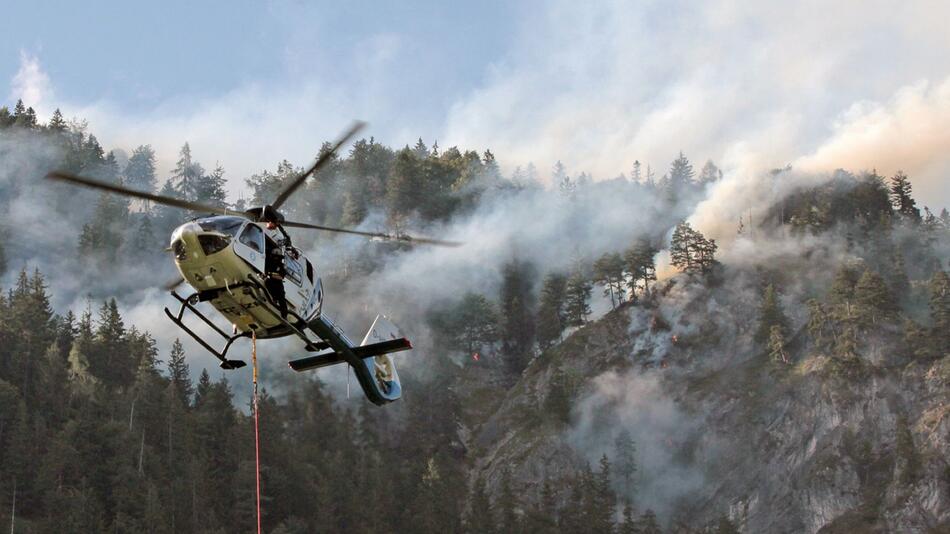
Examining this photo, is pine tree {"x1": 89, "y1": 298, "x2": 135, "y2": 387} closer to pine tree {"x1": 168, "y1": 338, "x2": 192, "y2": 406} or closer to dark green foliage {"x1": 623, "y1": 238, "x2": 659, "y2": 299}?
pine tree {"x1": 168, "y1": 338, "x2": 192, "y2": 406}

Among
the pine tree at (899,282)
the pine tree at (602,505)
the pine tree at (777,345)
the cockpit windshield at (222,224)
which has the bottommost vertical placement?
the pine tree at (602,505)

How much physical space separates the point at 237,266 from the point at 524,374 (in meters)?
103

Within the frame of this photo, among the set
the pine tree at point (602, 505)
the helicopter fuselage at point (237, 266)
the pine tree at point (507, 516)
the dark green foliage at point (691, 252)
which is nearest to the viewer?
the helicopter fuselage at point (237, 266)

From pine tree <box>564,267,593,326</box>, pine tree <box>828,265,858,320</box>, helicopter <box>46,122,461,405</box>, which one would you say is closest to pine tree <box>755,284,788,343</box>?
pine tree <box>828,265,858,320</box>

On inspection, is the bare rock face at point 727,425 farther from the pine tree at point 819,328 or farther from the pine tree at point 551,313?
the pine tree at point 551,313

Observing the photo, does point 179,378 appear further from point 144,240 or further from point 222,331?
point 222,331

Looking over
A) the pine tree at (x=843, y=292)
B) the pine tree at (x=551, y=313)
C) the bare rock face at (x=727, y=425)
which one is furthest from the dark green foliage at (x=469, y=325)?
the pine tree at (x=843, y=292)

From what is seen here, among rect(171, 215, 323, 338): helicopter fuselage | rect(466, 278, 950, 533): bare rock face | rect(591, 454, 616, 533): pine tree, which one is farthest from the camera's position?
rect(466, 278, 950, 533): bare rock face

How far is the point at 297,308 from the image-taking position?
3097 cm

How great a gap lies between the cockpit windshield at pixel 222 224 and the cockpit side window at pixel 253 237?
12.2 inches

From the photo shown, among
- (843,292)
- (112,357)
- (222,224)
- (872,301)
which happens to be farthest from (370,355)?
(843,292)

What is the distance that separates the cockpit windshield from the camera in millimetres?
27811

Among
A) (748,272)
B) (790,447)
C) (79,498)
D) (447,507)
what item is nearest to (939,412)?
(790,447)

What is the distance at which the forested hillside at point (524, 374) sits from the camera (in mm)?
89062
